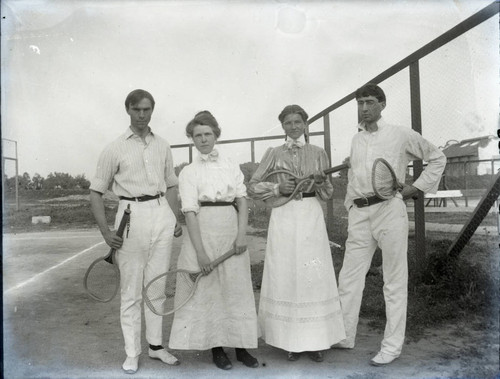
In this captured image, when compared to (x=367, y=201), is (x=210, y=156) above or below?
above

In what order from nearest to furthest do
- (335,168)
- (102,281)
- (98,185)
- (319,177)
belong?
(98,185) → (319,177) → (335,168) → (102,281)

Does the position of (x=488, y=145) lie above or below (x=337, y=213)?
above

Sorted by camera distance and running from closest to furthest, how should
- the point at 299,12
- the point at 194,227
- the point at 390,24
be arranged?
the point at 194,227 < the point at 299,12 < the point at 390,24

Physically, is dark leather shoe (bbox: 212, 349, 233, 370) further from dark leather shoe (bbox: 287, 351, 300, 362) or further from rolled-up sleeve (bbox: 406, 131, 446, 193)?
rolled-up sleeve (bbox: 406, 131, 446, 193)

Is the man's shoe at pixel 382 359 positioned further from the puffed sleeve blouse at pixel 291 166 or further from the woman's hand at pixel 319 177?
the woman's hand at pixel 319 177

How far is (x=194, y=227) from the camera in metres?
3.57

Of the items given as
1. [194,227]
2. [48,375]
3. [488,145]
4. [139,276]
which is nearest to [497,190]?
[488,145]

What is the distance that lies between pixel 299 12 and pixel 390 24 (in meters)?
1.03

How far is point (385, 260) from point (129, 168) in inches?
89.3

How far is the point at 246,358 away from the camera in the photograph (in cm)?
363

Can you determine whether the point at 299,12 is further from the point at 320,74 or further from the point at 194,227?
the point at 194,227

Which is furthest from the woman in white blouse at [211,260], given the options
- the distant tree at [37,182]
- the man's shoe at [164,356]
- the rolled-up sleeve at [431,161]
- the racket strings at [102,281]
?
the distant tree at [37,182]

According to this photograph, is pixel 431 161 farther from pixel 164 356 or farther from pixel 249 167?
pixel 249 167

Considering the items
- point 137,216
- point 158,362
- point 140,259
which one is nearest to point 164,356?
point 158,362
